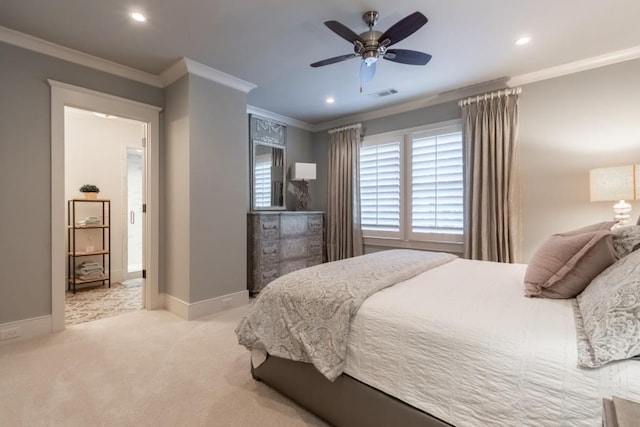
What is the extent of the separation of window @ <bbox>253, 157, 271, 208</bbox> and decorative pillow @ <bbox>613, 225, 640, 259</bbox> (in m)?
3.81

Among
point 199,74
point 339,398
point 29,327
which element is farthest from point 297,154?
point 339,398

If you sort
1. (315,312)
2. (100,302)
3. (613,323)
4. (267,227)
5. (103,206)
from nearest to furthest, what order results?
(613,323) → (315,312) → (100,302) → (267,227) → (103,206)

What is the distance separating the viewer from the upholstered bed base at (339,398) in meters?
1.29

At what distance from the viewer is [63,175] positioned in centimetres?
285

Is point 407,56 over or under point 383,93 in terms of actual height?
under

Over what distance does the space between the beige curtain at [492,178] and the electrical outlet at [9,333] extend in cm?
461

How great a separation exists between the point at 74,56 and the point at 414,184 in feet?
13.4

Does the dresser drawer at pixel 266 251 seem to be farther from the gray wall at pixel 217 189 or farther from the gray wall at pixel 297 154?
the gray wall at pixel 297 154

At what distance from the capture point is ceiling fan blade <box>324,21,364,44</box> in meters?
2.01

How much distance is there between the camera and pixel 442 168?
396 centimetres

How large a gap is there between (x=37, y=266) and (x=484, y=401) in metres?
3.58

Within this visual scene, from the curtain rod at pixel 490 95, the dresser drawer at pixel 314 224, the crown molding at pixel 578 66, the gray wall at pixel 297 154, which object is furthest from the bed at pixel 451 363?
the gray wall at pixel 297 154

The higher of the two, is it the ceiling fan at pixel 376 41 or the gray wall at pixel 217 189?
the ceiling fan at pixel 376 41

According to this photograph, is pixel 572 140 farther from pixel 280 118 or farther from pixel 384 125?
pixel 280 118
